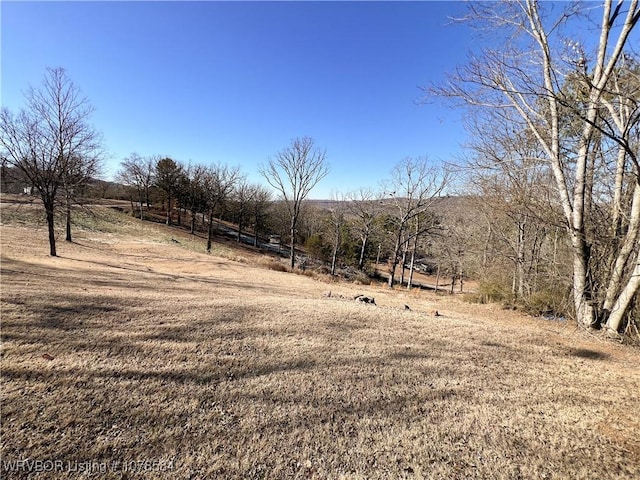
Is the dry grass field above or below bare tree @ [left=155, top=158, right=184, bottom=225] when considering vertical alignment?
below

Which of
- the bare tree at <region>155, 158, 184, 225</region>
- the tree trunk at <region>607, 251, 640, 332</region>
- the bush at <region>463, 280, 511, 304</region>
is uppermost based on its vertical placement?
the bare tree at <region>155, 158, 184, 225</region>

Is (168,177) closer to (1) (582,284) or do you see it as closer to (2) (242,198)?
(2) (242,198)

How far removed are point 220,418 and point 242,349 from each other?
59.1 inches

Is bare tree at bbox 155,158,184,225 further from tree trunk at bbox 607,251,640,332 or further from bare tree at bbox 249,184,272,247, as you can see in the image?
tree trunk at bbox 607,251,640,332

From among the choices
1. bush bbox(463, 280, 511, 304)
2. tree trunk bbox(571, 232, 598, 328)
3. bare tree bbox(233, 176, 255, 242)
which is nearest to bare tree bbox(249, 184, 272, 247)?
bare tree bbox(233, 176, 255, 242)

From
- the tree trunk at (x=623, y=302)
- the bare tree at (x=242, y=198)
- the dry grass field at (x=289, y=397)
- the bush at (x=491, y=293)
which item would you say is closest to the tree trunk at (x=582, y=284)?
the tree trunk at (x=623, y=302)

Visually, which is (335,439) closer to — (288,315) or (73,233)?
(288,315)

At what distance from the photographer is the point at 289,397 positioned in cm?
321

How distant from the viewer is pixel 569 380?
4.19 metres

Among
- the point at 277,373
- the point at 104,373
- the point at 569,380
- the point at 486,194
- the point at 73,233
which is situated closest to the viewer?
the point at 104,373

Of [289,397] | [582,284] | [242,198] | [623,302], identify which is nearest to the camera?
[289,397]

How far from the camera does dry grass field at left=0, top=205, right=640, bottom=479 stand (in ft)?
7.66

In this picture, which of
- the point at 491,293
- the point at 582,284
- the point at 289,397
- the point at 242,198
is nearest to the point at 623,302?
the point at 582,284

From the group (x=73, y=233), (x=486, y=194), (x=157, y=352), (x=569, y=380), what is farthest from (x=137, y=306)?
(x=73, y=233)
